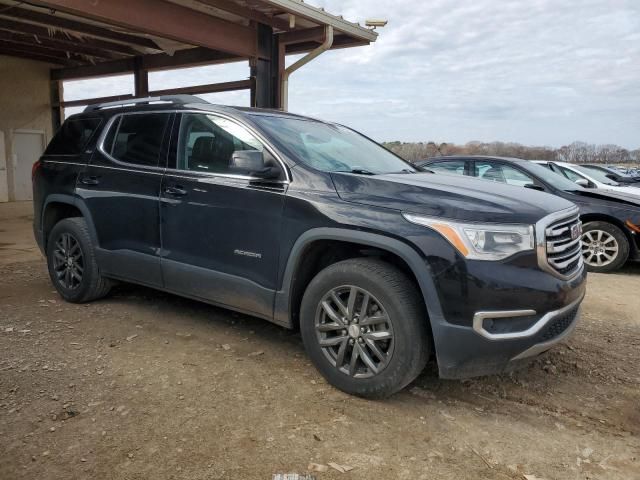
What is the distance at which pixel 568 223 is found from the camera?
3.16m

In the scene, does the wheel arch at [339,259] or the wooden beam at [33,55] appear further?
the wooden beam at [33,55]

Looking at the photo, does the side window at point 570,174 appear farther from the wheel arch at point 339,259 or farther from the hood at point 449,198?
the wheel arch at point 339,259

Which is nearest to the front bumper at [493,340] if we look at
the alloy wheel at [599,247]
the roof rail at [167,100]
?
the roof rail at [167,100]

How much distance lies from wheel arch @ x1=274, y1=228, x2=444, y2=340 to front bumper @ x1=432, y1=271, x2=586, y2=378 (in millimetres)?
127

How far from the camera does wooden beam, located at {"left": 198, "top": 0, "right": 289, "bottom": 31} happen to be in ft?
24.3

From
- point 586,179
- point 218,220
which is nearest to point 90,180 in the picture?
point 218,220

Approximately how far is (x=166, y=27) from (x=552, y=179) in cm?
583

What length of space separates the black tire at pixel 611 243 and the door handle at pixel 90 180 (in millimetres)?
5771

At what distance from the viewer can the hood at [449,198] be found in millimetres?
2797

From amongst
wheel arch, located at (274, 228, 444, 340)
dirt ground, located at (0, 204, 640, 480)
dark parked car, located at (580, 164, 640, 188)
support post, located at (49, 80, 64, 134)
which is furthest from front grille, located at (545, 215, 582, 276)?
support post, located at (49, 80, 64, 134)

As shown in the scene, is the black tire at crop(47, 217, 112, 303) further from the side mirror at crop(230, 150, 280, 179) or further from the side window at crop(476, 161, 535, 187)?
the side window at crop(476, 161, 535, 187)

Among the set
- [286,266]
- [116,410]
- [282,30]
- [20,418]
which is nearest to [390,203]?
[286,266]

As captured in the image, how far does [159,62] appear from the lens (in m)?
11.0

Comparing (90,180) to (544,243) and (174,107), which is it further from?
(544,243)
